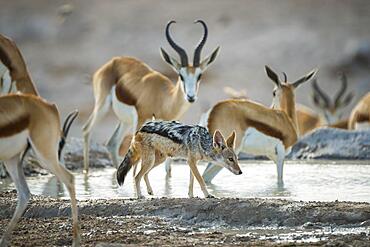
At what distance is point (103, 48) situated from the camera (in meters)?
29.7

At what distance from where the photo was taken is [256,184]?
1154cm

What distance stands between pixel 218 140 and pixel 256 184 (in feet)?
6.99

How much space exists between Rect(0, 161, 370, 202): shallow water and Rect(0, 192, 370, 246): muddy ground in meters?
1.25

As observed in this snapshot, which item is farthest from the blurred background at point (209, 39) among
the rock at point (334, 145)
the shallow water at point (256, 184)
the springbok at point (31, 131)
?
the springbok at point (31, 131)

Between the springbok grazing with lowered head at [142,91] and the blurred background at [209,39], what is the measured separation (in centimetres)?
909

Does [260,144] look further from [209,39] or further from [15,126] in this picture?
[209,39]

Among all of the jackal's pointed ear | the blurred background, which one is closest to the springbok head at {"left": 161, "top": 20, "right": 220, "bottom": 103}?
the jackal's pointed ear

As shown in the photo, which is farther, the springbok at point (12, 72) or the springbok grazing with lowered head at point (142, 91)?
the springbok grazing with lowered head at point (142, 91)

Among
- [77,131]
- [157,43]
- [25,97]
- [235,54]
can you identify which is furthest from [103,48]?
[25,97]

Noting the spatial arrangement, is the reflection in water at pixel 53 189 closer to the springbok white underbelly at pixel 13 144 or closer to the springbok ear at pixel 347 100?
the springbok white underbelly at pixel 13 144

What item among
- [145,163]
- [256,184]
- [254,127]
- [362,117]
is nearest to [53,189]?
[145,163]

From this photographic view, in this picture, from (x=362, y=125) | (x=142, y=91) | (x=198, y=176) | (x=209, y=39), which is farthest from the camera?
(x=209, y=39)

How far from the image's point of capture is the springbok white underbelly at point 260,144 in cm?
1217

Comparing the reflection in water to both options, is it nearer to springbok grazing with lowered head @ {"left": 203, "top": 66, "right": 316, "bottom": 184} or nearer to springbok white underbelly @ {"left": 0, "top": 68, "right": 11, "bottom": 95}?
springbok white underbelly @ {"left": 0, "top": 68, "right": 11, "bottom": 95}
